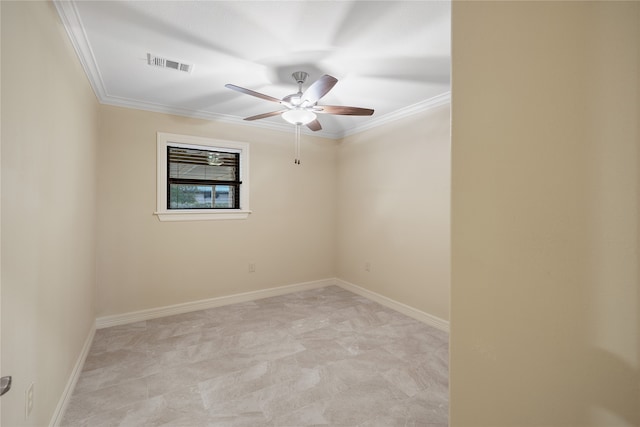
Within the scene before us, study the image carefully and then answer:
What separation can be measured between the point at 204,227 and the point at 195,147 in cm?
103

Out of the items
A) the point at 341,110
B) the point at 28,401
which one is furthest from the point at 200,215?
the point at 28,401

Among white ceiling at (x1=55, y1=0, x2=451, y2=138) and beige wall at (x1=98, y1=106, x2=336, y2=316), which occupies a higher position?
white ceiling at (x1=55, y1=0, x2=451, y2=138)

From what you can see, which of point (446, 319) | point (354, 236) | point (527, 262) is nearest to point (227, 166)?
point (354, 236)

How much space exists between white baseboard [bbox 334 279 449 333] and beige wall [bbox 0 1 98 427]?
323 cm

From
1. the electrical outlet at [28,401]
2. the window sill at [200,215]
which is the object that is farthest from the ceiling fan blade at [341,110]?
the electrical outlet at [28,401]

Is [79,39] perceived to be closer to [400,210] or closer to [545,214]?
[545,214]

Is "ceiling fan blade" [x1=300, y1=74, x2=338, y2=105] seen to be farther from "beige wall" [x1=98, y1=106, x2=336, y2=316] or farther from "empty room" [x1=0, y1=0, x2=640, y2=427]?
"beige wall" [x1=98, y1=106, x2=336, y2=316]

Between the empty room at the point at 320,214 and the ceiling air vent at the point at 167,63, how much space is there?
0.03 metres

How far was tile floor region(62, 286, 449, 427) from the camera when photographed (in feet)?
6.35

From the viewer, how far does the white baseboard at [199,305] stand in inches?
129

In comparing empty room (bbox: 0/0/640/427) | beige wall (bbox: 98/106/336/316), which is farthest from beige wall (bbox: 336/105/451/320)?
beige wall (bbox: 98/106/336/316)

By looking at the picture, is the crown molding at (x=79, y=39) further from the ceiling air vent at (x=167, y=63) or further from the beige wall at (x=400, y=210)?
the beige wall at (x=400, y=210)

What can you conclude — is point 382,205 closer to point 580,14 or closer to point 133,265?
point 133,265

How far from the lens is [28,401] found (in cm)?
144
